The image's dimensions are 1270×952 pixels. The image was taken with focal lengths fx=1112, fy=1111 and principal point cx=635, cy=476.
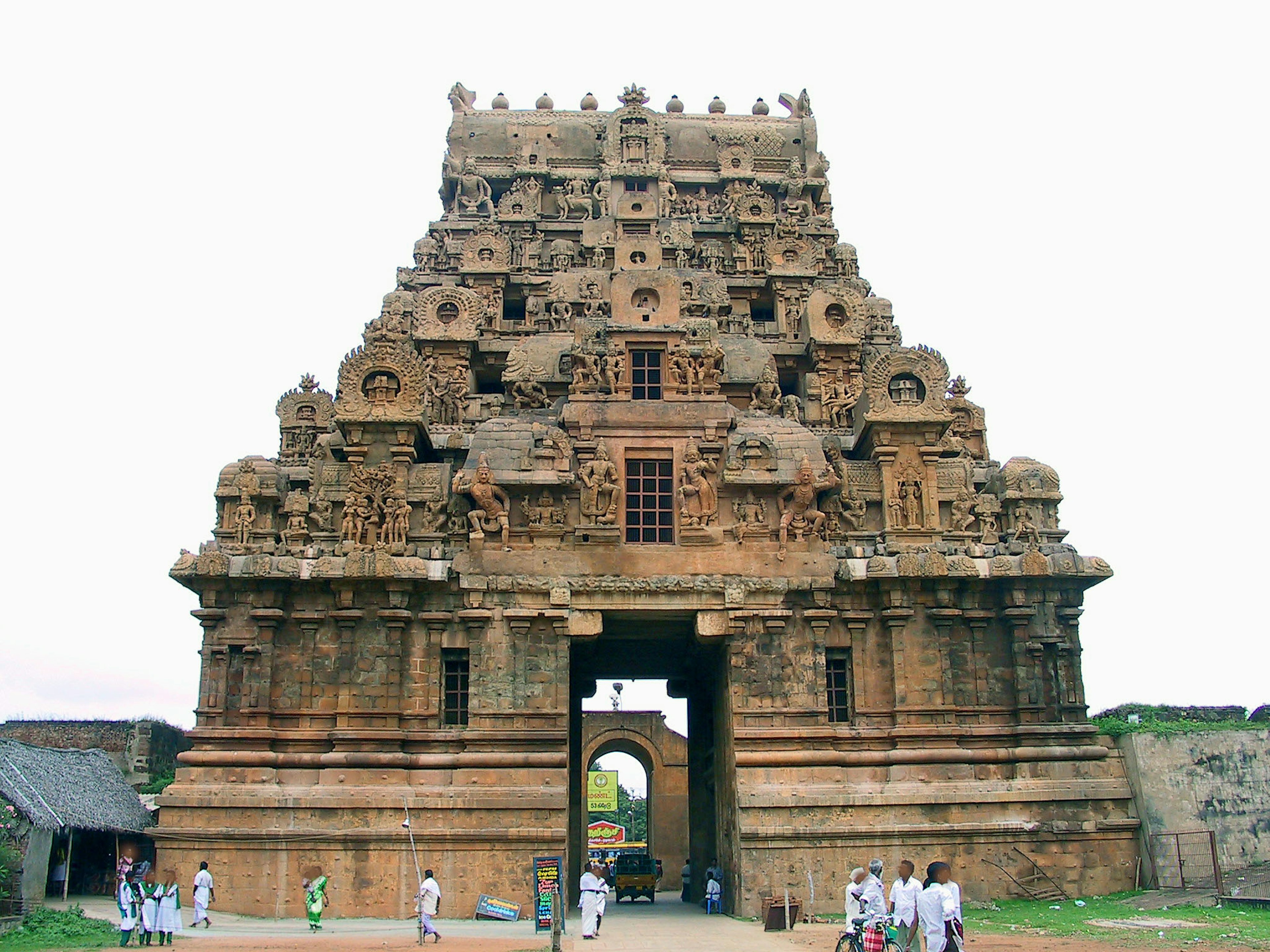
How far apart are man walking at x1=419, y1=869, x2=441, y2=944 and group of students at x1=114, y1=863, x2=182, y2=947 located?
4.33 meters

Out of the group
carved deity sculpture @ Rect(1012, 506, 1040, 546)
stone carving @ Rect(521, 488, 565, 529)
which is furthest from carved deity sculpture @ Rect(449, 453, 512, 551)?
carved deity sculpture @ Rect(1012, 506, 1040, 546)

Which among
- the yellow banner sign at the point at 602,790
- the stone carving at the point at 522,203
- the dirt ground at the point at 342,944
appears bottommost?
the dirt ground at the point at 342,944

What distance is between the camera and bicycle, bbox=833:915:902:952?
1498 centimetres

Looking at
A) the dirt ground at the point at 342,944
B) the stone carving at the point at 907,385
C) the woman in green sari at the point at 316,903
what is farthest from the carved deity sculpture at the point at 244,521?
the stone carving at the point at 907,385

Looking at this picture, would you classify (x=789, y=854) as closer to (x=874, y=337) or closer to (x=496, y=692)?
(x=496, y=692)

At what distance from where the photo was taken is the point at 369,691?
26.5 metres

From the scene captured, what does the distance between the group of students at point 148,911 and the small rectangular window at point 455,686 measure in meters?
8.02

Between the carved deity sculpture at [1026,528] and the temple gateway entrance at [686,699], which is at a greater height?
the carved deity sculpture at [1026,528]

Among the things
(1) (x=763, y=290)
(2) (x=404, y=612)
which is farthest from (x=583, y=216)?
(2) (x=404, y=612)

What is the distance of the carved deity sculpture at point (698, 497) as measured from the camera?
27.6m

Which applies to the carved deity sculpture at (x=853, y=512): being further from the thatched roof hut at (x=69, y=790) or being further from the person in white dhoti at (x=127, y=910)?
the thatched roof hut at (x=69, y=790)

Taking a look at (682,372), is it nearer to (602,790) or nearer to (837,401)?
(837,401)

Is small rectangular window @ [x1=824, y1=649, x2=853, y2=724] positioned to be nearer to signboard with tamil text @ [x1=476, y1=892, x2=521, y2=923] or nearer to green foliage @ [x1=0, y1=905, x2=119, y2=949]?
signboard with tamil text @ [x1=476, y1=892, x2=521, y2=923]

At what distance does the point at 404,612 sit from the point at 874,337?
689 inches
